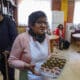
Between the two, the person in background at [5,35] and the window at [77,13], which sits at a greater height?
the window at [77,13]

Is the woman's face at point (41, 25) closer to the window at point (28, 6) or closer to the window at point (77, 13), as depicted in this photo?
the window at point (28, 6)

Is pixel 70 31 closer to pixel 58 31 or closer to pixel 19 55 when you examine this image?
pixel 58 31

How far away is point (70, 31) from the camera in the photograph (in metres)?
8.29

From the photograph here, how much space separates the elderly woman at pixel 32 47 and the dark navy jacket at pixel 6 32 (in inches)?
33.1

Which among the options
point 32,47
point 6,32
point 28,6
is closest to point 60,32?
point 28,6

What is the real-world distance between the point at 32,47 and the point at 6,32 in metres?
0.90

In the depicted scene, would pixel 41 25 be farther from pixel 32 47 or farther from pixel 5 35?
pixel 5 35

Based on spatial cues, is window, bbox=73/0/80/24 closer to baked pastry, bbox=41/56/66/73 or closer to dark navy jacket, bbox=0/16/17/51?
dark navy jacket, bbox=0/16/17/51

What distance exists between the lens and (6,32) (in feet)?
7.24

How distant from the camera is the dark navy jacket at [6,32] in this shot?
7.19ft

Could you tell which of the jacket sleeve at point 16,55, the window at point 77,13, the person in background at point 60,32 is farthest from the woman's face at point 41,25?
the window at point 77,13

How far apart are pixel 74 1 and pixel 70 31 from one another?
4.31 feet

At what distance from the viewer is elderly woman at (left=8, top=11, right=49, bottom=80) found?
4.45ft

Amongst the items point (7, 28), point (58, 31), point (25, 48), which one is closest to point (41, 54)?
point (25, 48)
